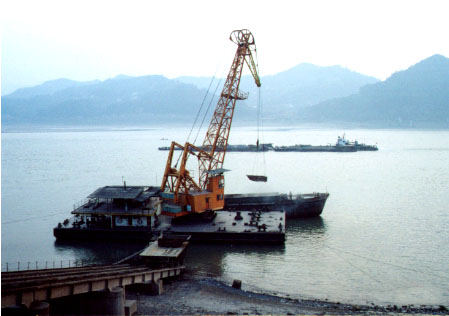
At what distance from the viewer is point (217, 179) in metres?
38.5

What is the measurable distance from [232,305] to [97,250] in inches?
662

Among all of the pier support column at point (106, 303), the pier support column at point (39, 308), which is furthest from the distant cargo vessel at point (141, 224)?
the pier support column at point (39, 308)

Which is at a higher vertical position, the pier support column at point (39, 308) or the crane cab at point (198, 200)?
the crane cab at point (198, 200)

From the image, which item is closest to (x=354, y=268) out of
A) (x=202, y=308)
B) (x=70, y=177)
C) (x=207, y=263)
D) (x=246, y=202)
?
(x=207, y=263)

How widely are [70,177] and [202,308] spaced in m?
64.5

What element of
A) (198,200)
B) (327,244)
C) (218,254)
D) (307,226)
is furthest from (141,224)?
(307,226)

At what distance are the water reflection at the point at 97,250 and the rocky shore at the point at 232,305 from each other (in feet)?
31.0

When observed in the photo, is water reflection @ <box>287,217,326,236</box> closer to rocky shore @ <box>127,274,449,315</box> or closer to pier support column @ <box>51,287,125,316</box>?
rocky shore @ <box>127,274,449,315</box>

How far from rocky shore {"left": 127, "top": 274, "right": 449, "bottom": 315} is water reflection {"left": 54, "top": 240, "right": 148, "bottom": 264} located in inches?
371

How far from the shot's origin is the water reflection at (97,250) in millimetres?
32688

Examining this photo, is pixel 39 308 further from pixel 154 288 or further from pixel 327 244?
pixel 327 244

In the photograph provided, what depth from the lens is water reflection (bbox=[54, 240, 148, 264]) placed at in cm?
3269

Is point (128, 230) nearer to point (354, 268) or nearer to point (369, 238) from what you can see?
point (354, 268)

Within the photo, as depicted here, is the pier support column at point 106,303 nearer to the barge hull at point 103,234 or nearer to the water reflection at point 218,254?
the water reflection at point 218,254
